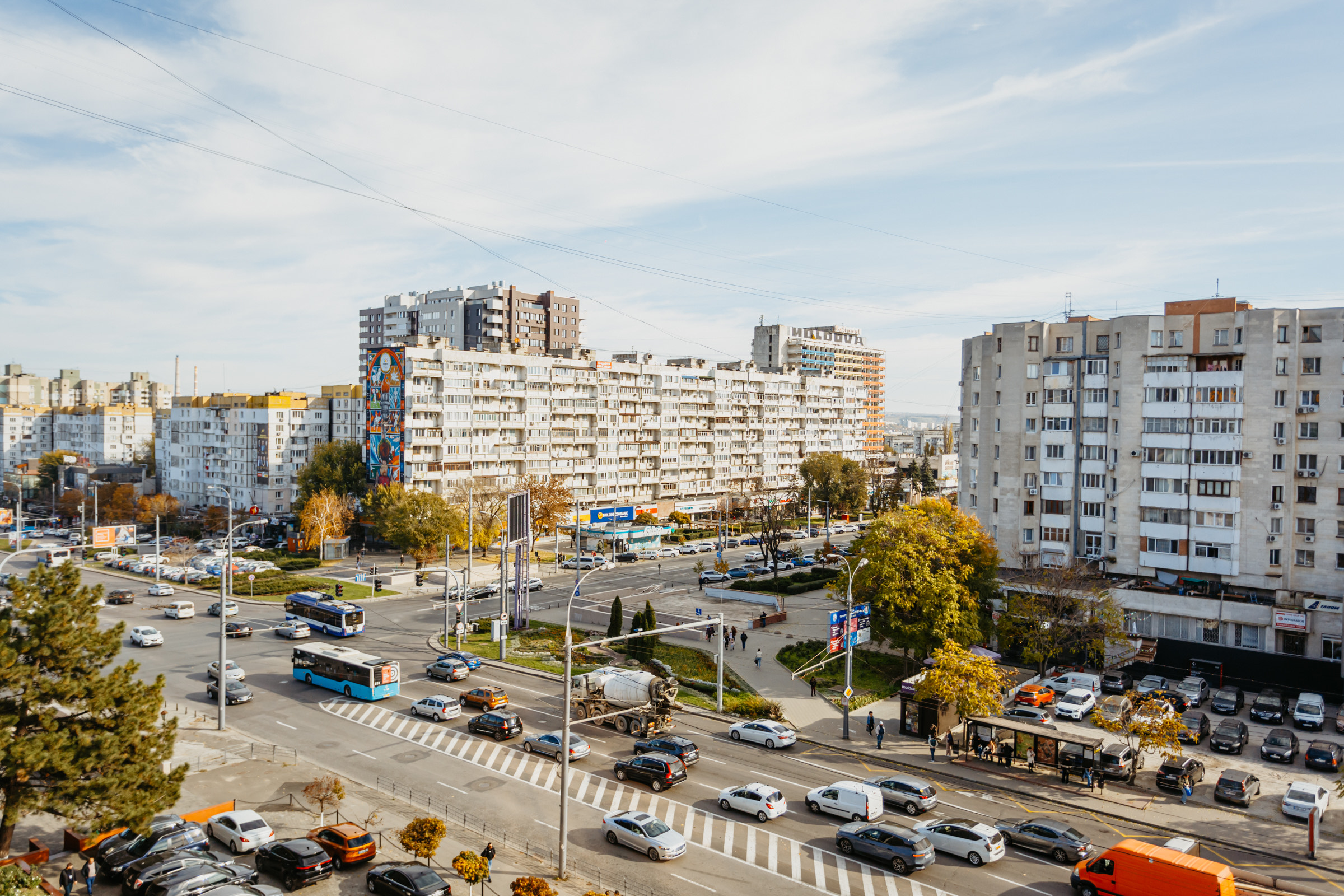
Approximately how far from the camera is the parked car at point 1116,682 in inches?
2216

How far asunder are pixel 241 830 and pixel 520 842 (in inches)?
365

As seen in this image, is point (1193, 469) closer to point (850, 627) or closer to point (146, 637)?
point (850, 627)

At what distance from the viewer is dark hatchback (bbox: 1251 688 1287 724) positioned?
50.7 metres

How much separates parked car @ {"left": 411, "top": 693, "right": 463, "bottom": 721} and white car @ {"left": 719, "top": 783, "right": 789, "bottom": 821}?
17086 millimetres

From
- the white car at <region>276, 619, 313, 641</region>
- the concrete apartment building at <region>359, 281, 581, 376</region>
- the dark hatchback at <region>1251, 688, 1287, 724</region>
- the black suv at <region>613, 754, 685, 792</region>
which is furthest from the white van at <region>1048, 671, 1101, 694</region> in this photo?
the concrete apartment building at <region>359, 281, 581, 376</region>

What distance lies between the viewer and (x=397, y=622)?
225ft

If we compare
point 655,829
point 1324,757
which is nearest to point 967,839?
point 655,829

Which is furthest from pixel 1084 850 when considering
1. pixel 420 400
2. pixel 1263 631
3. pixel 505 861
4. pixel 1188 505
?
pixel 420 400

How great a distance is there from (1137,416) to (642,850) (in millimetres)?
53377

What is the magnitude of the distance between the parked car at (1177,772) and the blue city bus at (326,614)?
49762 mm

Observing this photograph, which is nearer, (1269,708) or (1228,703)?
(1269,708)

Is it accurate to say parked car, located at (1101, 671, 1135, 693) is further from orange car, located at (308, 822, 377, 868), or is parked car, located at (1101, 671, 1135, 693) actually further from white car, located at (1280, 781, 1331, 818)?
orange car, located at (308, 822, 377, 868)

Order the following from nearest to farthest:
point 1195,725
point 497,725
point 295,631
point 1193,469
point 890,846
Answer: point 890,846, point 497,725, point 1195,725, point 295,631, point 1193,469

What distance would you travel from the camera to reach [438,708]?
44500 mm
